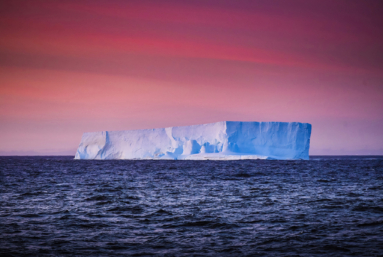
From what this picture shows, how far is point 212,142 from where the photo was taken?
40.5 meters

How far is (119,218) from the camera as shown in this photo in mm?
8039

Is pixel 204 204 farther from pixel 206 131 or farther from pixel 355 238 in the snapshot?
pixel 206 131

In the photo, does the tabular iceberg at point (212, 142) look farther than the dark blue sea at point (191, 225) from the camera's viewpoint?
Yes

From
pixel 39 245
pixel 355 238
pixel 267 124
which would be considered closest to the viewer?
pixel 39 245

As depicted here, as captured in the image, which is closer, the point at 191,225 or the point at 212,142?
the point at 191,225

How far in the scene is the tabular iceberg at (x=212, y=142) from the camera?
38312 mm

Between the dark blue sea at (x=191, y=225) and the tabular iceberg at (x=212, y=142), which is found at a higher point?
the tabular iceberg at (x=212, y=142)

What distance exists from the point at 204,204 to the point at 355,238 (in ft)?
14.4

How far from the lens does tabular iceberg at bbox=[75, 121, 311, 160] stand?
38312 mm

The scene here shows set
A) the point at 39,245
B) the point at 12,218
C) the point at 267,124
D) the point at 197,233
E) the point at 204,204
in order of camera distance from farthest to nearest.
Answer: the point at 267,124, the point at 204,204, the point at 12,218, the point at 197,233, the point at 39,245

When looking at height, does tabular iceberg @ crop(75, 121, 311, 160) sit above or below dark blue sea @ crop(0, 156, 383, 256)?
above

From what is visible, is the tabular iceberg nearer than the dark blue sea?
No

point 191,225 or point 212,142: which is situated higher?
point 212,142

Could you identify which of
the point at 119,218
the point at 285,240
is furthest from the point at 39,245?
the point at 285,240
